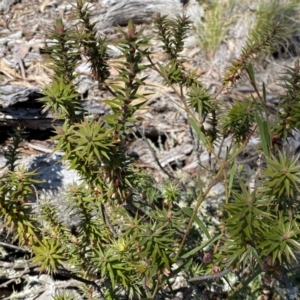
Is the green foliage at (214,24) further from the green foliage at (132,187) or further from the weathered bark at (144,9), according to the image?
the green foliage at (132,187)

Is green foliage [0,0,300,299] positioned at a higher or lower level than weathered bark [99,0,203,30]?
higher

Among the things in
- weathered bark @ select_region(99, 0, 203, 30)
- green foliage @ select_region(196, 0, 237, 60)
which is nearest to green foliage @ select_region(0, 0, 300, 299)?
green foliage @ select_region(196, 0, 237, 60)

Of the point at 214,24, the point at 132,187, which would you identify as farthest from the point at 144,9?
the point at 132,187

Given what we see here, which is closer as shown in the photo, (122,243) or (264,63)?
(122,243)

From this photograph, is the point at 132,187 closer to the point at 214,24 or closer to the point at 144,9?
the point at 214,24

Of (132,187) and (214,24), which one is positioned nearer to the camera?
(132,187)

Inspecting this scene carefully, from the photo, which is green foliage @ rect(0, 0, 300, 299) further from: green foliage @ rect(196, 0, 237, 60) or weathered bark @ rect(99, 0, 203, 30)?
weathered bark @ rect(99, 0, 203, 30)

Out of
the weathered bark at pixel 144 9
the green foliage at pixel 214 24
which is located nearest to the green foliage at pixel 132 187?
the green foliage at pixel 214 24

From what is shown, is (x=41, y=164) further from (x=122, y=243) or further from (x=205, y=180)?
(x=122, y=243)

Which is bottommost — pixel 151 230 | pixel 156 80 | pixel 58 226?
Result: pixel 156 80

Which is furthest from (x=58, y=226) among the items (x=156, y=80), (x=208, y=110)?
(x=156, y=80)

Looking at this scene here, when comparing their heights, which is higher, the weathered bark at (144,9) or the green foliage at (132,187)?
the green foliage at (132,187)

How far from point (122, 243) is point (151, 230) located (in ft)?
0.75

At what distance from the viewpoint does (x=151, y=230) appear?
56.8 inches
